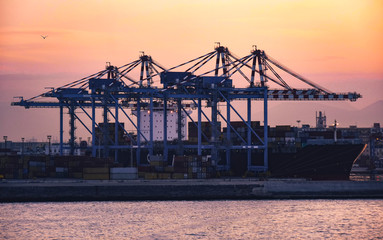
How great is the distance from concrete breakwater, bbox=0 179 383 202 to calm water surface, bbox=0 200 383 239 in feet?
3.58

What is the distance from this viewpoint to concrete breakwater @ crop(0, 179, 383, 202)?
8206 centimetres

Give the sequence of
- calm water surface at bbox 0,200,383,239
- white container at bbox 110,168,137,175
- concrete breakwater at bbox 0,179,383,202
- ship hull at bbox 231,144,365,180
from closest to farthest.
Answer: calm water surface at bbox 0,200,383,239, concrete breakwater at bbox 0,179,383,202, white container at bbox 110,168,137,175, ship hull at bbox 231,144,365,180

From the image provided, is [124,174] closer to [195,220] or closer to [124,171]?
[124,171]

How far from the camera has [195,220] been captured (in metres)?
68.9

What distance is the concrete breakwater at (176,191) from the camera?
82062mm

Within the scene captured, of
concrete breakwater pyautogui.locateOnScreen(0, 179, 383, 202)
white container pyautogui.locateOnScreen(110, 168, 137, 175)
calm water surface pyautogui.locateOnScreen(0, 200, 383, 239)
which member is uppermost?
white container pyautogui.locateOnScreen(110, 168, 137, 175)

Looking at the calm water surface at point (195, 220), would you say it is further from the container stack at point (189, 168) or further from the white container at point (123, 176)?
the container stack at point (189, 168)

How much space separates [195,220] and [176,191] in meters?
13.9

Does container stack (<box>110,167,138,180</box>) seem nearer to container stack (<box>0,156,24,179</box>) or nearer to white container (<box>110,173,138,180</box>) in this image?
white container (<box>110,173,138,180</box>)

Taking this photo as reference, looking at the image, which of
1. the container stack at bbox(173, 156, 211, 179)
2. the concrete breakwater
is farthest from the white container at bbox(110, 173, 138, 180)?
the concrete breakwater

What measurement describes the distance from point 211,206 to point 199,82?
30595 millimetres

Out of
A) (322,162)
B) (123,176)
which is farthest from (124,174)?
(322,162)

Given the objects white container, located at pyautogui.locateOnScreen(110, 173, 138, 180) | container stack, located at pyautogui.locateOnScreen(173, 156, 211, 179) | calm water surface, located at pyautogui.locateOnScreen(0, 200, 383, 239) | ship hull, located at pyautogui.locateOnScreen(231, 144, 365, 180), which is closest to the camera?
calm water surface, located at pyautogui.locateOnScreen(0, 200, 383, 239)

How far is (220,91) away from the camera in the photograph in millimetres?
104625
